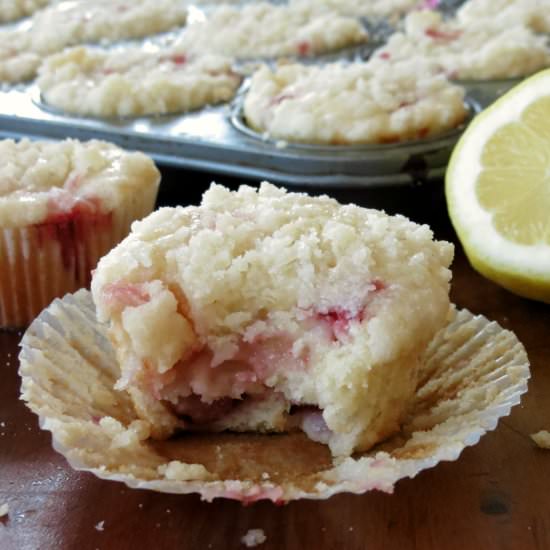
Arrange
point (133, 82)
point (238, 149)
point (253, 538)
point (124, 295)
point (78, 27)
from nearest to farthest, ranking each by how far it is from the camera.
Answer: point (253, 538) → point (124, 295) → point (238, 149) → point (133, 82) → point (78, 27)

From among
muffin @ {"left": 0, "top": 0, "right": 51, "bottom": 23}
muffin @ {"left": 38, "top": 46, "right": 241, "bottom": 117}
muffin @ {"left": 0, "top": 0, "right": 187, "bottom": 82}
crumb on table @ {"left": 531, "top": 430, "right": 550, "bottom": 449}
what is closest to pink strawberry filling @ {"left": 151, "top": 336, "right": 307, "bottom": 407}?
crumb on table @ {"left": 531, "top": 430, "right": 550, "bottom": 449}

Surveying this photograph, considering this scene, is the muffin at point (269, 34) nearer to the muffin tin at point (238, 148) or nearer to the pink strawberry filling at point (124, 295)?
the muffin tin at point (238, 148)

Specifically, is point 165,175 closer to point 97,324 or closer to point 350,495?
point 97,324

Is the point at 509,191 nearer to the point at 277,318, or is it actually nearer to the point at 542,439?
the point at 542,439

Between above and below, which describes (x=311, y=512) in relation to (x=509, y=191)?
below

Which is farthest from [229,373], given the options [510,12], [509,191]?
[510,12]

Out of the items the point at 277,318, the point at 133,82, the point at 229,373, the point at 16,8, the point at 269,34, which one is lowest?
the point at 16,8

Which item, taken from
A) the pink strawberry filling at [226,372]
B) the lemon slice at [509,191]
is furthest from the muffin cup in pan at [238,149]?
the pink strawberry filling at [226,372]
